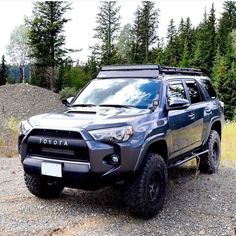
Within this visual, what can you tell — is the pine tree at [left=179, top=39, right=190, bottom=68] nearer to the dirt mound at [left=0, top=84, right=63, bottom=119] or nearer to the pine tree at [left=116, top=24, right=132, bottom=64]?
the pine tree at [left=116, top=24, right=132, bottom=64]

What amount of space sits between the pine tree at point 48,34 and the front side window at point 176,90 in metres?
29.8

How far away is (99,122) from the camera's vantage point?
432cm

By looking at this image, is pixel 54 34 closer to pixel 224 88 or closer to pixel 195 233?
pixel 224 88

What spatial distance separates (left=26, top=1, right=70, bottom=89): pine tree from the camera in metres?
34.2

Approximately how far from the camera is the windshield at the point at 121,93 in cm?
520

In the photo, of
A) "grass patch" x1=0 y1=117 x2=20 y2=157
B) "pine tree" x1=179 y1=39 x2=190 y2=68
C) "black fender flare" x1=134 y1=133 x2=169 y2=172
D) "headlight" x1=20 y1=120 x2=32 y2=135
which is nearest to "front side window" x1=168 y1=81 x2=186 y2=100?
"black fender flare" x1=134 y1=133 x2=169 y2=172

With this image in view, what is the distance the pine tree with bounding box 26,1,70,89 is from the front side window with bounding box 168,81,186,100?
29807 millimetres

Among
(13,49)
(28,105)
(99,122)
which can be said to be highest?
(13,49)

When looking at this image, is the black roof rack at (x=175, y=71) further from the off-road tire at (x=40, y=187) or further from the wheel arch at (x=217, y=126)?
the off-road tire at (x=40, y=187)

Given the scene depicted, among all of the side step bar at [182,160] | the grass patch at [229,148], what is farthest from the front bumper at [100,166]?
the grass patch at [229,148]

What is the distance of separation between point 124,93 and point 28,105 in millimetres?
19769

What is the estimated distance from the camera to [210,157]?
22.8ft

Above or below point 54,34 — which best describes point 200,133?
below

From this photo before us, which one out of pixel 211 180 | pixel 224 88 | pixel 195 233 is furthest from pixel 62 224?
pixel 224 88
